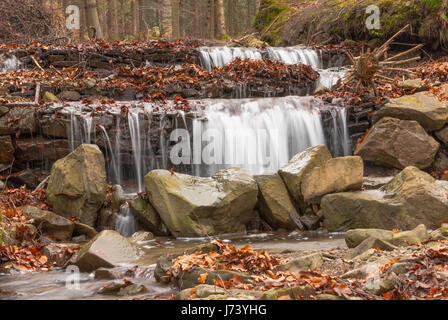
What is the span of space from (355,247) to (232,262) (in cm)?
161

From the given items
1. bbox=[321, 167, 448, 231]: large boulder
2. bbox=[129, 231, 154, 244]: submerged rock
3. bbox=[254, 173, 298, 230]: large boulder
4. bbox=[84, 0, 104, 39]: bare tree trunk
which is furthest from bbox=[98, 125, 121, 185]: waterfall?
bbox=[84, 0, 104, 39]: bare tree trunk

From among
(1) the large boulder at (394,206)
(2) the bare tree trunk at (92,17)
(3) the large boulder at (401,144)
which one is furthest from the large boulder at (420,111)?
(2) the bare tree trunk at (92,17)

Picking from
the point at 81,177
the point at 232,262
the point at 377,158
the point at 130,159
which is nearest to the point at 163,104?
the point at 130,159

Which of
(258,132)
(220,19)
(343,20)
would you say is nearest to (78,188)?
(258,132)

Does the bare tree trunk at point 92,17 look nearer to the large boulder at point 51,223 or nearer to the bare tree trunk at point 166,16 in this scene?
the bare tree trunk at point 166,16

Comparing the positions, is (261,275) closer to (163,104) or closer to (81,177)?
(81,177)

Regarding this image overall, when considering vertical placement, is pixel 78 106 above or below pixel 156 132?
above

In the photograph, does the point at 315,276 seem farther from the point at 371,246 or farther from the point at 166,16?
the point at 166,16

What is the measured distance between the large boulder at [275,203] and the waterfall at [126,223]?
7.50 ft

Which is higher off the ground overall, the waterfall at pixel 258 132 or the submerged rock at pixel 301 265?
the waterfall at pixel 258 132

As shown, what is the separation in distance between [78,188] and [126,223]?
1.04 meters

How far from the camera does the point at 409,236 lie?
554 centimetres

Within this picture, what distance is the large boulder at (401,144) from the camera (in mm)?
9672
